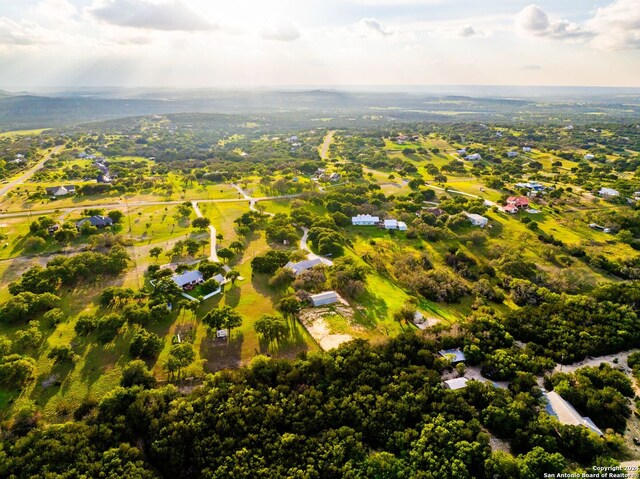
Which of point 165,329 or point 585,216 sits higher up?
point 585,216

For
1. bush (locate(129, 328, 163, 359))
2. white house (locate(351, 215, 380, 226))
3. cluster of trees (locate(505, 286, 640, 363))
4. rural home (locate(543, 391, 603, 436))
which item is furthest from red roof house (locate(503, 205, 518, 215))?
bush (locate(129, 328, 163, 359))

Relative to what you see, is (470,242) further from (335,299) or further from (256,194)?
(256,194)

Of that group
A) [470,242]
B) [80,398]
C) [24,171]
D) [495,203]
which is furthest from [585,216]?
[24,171]

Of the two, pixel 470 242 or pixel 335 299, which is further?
pixel 470 242

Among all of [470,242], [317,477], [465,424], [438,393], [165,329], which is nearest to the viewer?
[317,477]

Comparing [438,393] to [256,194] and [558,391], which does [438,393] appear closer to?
[558,391]

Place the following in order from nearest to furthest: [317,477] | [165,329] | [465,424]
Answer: [317,477] → [465,424] → [165,329]
